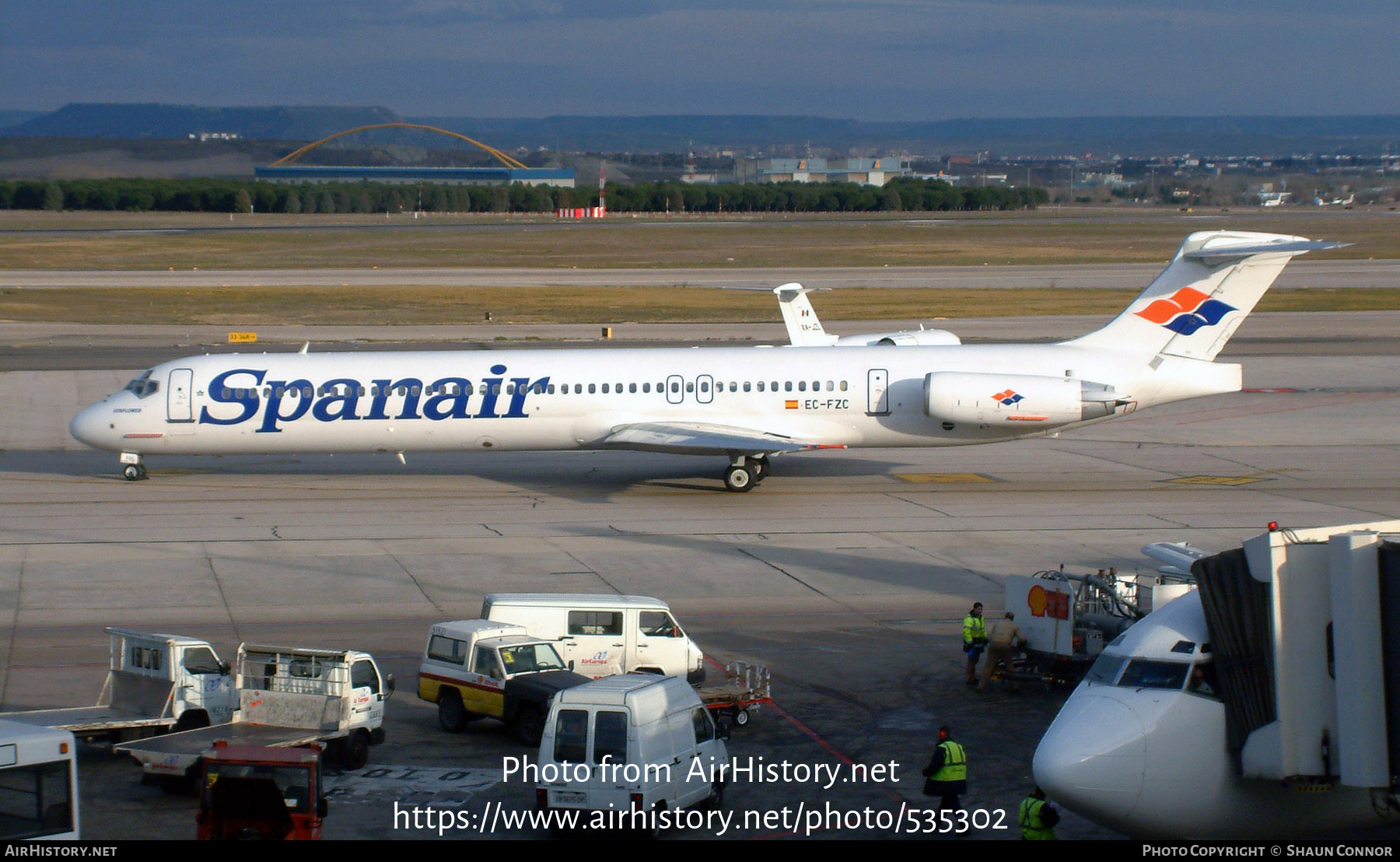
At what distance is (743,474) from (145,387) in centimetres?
1480

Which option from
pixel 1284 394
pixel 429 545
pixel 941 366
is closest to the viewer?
pixel 429 545

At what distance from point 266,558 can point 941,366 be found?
52.3 ft

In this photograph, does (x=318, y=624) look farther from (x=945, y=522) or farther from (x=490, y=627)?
(x=945, y=522)

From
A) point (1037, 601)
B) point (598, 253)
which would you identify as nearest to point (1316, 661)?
point (1037, 601)

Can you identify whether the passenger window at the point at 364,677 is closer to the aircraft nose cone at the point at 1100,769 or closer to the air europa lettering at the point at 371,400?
the aircraft nose cone at the point at 1100,769

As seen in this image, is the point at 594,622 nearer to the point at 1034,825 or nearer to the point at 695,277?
the point at 1034,825

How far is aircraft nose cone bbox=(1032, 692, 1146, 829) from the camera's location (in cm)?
1178

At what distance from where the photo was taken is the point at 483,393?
106ft

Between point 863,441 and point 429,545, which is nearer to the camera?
point 429,545

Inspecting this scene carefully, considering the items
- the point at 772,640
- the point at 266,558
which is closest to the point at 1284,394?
the point at 772,640

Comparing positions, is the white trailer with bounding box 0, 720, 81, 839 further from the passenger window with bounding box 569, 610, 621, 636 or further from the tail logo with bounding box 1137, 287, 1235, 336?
the tail logo with bounding box 1137, 287, 1235, 336

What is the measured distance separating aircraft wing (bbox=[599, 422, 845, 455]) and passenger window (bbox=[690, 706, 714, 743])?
53.5 ft

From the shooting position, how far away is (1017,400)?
3119 cm

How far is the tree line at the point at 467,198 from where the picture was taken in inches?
6816
